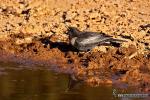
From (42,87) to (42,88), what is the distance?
0.28 ft

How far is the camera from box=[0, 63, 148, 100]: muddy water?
32.0 ft

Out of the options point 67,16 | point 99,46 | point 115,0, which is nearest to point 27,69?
point 99,46

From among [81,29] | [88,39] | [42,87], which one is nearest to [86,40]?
[88,39]

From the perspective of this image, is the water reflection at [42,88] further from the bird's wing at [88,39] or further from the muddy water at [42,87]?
the bird's wing at [88,39]

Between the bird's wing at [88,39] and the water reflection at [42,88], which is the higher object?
the bird's wing at [88,39]

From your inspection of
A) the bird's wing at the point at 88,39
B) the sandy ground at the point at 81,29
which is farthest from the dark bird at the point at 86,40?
the sandy ground at the point at 81,29

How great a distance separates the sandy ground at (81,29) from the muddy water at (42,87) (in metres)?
0.44

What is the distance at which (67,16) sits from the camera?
1525 centimetres

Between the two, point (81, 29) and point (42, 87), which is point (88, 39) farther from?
point (42, 87)

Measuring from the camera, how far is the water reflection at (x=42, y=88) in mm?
9750

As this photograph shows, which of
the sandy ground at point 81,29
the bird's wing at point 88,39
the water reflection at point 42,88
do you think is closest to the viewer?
the water reflection at point 42,88

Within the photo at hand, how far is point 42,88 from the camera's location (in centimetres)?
1030

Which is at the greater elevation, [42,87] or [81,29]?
[81,29]

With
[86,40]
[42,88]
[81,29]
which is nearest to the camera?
[42,88]
